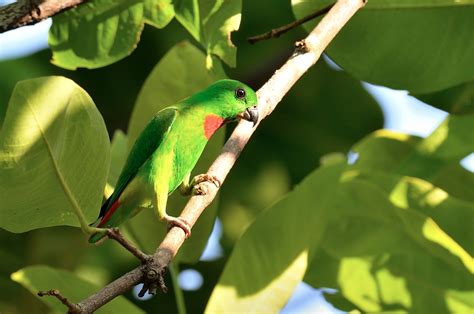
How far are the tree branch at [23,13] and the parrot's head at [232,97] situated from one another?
702 millimetres

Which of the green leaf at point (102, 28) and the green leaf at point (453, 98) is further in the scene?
the green leaf at point (453, 98)

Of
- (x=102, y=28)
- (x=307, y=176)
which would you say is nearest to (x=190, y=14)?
(x=102, y=28)

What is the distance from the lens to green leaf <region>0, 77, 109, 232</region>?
71.3 inches

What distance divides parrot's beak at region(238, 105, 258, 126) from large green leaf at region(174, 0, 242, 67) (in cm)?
14

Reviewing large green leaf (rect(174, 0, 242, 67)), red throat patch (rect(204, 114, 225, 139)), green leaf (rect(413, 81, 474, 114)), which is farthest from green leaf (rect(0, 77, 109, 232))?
green leaf (rect(413, 81, 474, 114))

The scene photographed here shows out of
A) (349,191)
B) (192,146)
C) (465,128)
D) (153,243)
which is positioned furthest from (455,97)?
(153,243)

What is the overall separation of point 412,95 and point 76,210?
1092mm

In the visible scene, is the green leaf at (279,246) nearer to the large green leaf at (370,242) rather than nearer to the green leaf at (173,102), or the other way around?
the large green leaf at (370,242)

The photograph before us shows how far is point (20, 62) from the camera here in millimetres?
3676

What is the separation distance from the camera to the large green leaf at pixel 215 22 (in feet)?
7.13

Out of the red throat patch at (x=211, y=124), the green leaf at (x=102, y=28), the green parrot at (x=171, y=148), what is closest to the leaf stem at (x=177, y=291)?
the green parrot at (x=171, y=148)

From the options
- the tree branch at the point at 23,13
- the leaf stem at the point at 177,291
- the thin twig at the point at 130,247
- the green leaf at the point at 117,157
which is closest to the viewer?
the thin twig at the point at 130,247

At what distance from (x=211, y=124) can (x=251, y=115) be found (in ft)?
0.71

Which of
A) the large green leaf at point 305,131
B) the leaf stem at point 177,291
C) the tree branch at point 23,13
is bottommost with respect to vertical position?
the large green leaf at point 305,131
